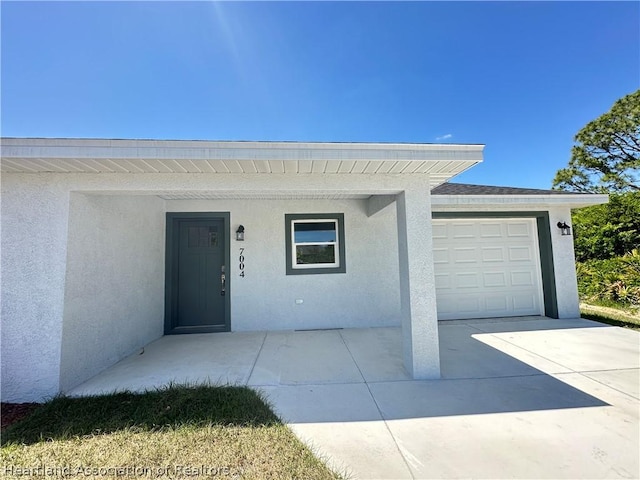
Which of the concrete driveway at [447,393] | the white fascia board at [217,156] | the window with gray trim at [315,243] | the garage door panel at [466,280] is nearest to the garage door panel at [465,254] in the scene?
the garage door panel at [466,280]

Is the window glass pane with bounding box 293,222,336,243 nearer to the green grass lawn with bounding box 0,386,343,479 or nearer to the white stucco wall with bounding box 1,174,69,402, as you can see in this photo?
the green grass lawn with bounding box 0,386,343,479

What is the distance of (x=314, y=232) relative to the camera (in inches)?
253

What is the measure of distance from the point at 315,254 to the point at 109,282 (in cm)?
389

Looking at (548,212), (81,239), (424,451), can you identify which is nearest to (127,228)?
(81,239)

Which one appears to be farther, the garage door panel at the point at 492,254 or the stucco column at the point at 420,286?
the garage door panel at the point at 492,254

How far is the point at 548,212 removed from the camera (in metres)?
6.89

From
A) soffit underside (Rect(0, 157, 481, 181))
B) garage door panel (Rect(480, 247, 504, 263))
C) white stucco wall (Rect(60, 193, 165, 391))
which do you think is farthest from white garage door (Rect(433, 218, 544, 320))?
white stucco wall (Rect(60, 193, 165, 391))

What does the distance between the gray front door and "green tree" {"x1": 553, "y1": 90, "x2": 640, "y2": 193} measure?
779 inches

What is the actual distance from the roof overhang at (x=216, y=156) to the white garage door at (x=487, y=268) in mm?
4054

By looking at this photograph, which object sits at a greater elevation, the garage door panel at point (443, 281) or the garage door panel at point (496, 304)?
the garage door panel at point (443, 281)

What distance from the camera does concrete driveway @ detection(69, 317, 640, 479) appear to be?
217 cm

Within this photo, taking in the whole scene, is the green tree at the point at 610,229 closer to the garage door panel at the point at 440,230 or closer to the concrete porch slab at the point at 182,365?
the garage door panel at the point at 440,230

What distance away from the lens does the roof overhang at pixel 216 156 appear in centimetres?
293

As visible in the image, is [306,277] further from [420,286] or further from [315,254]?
[420,286]
